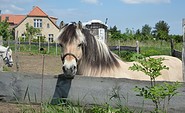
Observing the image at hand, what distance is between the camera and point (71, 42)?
15.4ft

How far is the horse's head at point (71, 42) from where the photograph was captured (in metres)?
4.51

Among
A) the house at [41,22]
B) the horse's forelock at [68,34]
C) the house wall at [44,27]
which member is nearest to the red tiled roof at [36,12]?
the house at [41,22]

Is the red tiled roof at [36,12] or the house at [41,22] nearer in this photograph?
the house at [41,22]

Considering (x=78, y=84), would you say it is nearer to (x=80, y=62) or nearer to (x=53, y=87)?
(x=53, y=87)

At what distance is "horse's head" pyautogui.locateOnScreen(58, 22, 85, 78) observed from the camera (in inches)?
177

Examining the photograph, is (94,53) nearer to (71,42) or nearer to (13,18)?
(71,42)

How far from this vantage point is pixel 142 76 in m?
5.42

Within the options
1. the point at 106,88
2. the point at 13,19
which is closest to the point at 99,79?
the point at 106,88

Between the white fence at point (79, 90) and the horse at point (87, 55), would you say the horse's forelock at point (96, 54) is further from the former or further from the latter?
the white fence at point (79, 90)

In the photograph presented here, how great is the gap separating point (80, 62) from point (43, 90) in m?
0.99

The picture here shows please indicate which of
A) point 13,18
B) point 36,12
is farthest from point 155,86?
point 13,18

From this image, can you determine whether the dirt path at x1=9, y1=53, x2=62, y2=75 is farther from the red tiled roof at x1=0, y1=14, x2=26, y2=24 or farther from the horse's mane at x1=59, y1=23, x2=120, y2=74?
the red tiled roof at x1=0, y1=14, x2=26, y2=24

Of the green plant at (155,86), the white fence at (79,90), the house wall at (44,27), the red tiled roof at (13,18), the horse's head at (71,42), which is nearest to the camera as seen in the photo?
the green plant at (155,86)

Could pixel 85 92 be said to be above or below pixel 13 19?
below
